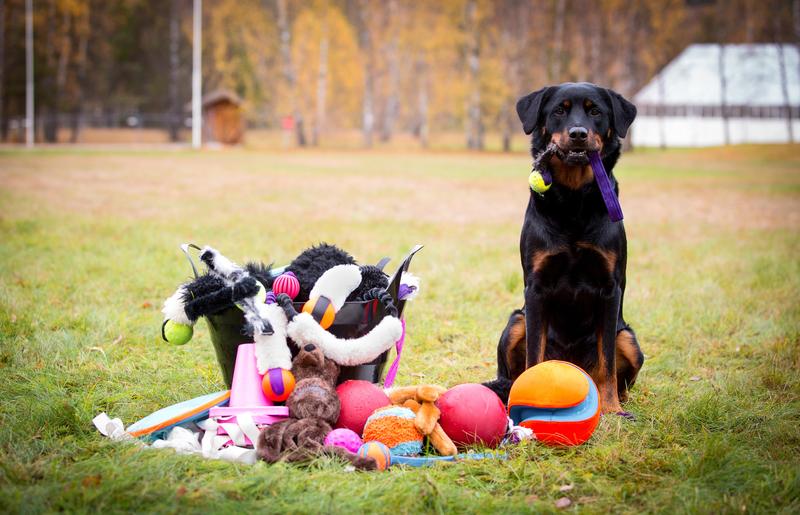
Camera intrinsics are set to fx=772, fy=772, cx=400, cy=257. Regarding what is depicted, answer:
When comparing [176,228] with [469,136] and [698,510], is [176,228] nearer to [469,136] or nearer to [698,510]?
[698,510]

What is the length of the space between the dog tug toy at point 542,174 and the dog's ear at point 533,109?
0.18 m

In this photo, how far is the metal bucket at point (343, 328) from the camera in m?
3.51

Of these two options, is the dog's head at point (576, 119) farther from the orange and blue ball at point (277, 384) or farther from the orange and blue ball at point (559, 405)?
the orange and blue ball at point (277, 384)

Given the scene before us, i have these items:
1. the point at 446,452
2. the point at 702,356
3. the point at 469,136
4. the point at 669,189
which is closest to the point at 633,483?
the point at 446,452

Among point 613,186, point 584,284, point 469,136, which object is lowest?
point 584,284

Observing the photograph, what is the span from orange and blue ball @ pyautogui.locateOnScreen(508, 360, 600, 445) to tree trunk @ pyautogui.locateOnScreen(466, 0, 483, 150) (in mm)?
39400

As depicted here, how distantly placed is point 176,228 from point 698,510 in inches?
363

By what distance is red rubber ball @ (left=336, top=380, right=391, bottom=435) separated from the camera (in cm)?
330

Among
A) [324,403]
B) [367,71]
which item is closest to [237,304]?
[324,403]

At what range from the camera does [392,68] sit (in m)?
49.4

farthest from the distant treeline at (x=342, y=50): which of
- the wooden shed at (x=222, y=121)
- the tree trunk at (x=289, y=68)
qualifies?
the wooden shed at (x=222, y=121)

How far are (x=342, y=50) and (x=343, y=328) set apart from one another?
4441cm

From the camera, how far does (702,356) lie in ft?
17.2

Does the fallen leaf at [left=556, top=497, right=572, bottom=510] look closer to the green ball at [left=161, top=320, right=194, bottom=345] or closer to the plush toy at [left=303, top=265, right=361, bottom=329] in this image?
the plush toy at [left=303, top=265, right=361, bottom=329]
